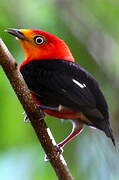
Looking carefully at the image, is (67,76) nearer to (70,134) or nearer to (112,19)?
(70,134)

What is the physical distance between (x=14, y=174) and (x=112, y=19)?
51.8 inches

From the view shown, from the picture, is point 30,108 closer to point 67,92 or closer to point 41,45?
point 67,92

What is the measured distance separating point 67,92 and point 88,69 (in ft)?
2.58

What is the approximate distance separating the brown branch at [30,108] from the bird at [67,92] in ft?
0.64

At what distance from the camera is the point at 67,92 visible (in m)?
3.02

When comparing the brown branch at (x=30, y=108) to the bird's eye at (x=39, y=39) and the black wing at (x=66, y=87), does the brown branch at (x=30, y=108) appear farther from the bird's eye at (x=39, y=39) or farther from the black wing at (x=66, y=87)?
the bird's eye at (x=39, y=39)

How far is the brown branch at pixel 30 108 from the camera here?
259 centimetres

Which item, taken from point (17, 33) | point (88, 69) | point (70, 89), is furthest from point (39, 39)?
point (70, 89)

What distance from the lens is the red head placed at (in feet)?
11.2

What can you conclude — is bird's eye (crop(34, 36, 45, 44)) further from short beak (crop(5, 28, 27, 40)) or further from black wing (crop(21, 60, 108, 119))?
black wing (crop(21, 60, 108, 119))

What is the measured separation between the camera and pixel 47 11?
412 centimetres

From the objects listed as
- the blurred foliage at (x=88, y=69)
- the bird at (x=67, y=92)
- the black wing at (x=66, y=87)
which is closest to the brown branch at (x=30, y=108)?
the bird at (x=67, y=92)

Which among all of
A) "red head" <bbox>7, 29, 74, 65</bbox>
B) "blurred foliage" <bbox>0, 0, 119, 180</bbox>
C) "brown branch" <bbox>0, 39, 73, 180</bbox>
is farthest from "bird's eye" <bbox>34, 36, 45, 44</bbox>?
"brown branch" <bbox>0, 39, 73, 180</bbox>

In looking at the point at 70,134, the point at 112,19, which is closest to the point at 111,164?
the point at 70,134
